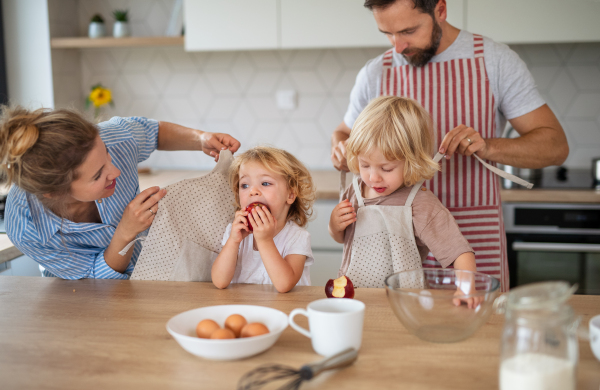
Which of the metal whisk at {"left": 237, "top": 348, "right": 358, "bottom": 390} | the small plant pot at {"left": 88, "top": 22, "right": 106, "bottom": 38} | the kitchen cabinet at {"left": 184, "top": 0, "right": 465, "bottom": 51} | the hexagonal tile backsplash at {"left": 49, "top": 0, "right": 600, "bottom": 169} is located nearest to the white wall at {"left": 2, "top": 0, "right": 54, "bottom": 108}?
the hexagonal tile backsplash at {"left": 49, "top": 0, "right": 600, "bottom": 169}

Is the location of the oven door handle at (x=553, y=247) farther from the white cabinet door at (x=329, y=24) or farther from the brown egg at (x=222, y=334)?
the brown egg at (x=222, y=334)

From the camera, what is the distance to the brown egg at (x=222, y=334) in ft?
2.79

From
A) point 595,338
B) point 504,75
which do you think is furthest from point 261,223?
point 504,75

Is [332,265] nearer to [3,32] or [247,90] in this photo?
[247,90]

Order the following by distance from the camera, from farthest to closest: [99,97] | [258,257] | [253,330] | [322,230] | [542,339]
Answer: [99,97]
[322,230]
[258,257]
[253,330]
[542,339]

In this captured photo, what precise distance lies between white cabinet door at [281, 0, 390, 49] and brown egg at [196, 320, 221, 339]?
6.23ft

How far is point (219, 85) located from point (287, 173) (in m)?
1.75

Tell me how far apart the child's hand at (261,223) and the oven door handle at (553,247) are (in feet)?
4.85

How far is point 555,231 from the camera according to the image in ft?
7.59

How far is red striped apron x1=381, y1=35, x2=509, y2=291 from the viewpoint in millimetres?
1655

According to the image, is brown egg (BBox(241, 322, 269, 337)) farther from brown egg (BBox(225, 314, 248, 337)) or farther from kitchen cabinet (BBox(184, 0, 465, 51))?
kitchen cabinet (BBox(184, 0, 465, 51))

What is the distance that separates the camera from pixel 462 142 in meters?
1.44

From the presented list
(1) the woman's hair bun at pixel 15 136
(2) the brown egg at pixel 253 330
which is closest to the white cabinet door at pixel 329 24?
(1) the woman's hair bun at pixel 15 136

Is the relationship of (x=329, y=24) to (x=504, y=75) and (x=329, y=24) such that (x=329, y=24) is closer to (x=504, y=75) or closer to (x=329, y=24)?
(x=329, y=24)
